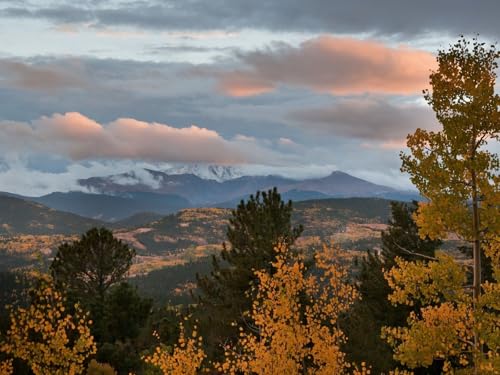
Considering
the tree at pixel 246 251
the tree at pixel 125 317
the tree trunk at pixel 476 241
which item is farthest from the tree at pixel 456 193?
the tree at pixel 125 317

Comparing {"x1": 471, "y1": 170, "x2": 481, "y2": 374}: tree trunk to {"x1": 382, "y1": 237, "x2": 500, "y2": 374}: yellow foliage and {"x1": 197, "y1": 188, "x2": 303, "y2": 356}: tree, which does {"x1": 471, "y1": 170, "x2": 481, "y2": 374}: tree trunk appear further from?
{"x1": 197, "y1": 188, "x2": 303, "y2": 356}: tree

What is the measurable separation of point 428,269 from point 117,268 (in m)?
40.3

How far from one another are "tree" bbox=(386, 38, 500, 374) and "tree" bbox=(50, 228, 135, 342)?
3707cm

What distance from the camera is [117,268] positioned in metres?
50.8

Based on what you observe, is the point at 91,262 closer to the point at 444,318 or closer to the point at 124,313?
the point at 124,313

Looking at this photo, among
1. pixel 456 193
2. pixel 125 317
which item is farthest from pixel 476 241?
pixel 125 317

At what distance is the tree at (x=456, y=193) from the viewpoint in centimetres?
1540

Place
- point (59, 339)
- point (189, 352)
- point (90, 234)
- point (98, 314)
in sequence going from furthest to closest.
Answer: point (90, 234) < point (98, 314) < point (59, 339) < point (189, 352)

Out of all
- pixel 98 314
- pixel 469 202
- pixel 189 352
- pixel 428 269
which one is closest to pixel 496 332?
pixel 428 269

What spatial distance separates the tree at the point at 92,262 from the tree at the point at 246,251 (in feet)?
55.4

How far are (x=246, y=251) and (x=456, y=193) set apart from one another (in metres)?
19.8

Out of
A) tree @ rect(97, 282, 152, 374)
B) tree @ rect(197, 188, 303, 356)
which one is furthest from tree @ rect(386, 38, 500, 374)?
tree @ rect(97, 282, 152, 374)

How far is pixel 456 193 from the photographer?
1566 cm

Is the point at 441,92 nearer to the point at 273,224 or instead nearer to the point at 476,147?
the point at 476,147
